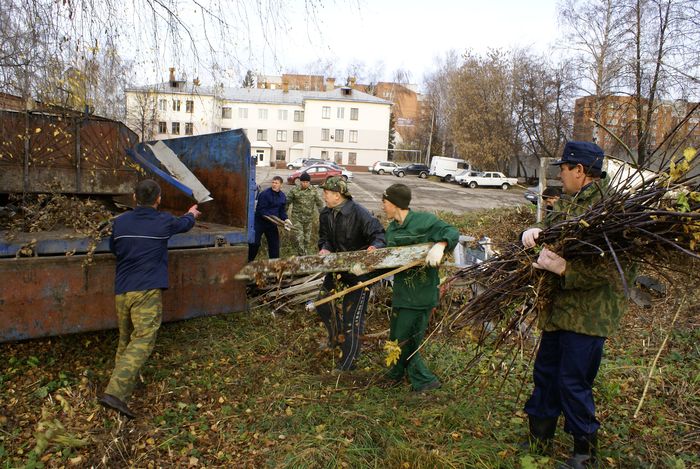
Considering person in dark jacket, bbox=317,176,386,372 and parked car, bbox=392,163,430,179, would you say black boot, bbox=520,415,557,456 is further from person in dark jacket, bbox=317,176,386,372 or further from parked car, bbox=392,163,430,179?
parked car, bbox=392,163,430,179

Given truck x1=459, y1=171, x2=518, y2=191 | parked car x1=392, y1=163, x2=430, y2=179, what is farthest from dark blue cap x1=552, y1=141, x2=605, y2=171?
parked car x1=392, y1=163, x2=430, y2=179

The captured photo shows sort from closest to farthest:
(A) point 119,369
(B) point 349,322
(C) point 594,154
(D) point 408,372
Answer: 1. (C) point 594,154
2. (A) point 119,369
3. (D) point 408,372
4. (B) point 349,322

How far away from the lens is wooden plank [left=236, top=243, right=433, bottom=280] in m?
3.64

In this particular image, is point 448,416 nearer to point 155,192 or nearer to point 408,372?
point 408,372

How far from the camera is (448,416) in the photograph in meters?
3.48

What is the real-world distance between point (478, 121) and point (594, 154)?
3901 cm

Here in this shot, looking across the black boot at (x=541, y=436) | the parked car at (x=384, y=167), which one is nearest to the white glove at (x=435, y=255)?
the black boot at (x=541, y=436)

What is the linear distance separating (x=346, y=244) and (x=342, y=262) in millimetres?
664

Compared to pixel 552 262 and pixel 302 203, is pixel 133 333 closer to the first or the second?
pixel 552 262

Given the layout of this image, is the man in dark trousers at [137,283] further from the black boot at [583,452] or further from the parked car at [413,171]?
the parked car at [413,171]

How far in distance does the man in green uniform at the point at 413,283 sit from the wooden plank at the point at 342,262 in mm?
157

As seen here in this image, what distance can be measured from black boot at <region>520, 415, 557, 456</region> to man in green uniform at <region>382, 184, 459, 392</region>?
92 cm

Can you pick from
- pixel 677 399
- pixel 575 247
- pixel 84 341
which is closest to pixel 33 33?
pixel 84 341

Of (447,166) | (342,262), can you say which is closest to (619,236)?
(342,262)
